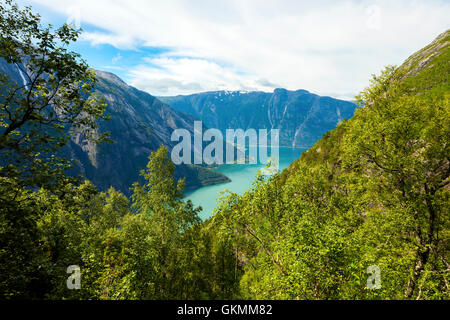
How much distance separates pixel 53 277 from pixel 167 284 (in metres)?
13.2

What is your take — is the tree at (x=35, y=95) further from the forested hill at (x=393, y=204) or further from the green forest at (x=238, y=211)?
the forested hill at (x=393, y=204)

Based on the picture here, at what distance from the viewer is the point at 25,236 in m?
10.2

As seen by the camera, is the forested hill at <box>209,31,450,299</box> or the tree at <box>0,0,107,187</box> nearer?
the tree at <box>0,0,107,187</box>

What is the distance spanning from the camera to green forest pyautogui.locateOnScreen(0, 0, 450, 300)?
974 centimetres

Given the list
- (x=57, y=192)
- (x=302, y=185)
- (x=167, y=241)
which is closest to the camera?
(x=57, y=192)

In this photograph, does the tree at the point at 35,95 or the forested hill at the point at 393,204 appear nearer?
the tree at the point at 35,95

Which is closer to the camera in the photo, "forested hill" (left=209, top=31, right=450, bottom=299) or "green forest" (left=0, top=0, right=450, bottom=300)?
"green forest" (left=0, top=0, right=450, bottom=300)

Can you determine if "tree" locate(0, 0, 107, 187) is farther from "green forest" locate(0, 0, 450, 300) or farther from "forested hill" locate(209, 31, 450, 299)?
"forested hill" locate(209, 31, 450, 299)

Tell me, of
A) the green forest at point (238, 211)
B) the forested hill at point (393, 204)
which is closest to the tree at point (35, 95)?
the green forest at point (238, 211)

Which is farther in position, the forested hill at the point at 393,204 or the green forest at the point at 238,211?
the forested hill at the point at 393,204

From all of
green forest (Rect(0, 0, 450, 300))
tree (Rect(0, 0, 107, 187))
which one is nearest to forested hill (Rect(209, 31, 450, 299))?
green forest (Rect(0, 0, 450, 300))

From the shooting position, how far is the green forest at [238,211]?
9.74 meters

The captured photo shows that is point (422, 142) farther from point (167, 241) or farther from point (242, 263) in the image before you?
point (242, 263)
